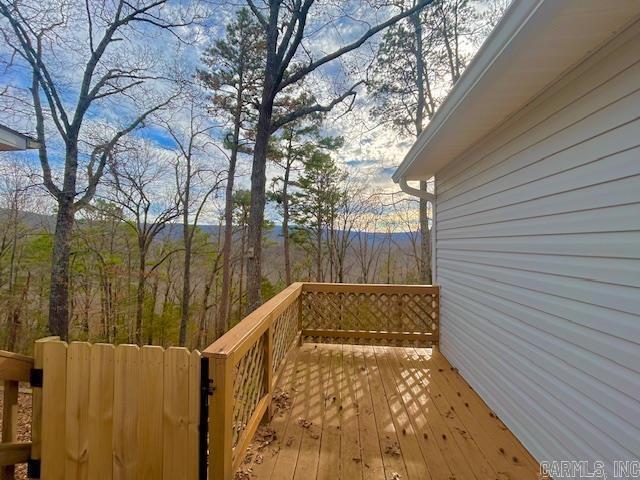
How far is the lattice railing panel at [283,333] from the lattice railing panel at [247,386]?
40cm

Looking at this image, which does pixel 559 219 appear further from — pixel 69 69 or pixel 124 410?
pixel 69 69

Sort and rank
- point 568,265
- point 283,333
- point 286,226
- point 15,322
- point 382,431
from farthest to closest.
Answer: point 286,226
point 15,322
point 283,333
point 382,431
point 568,265

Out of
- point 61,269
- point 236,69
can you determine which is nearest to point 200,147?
point 236,69

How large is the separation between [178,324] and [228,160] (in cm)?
825

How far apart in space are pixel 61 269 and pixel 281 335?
665 cm

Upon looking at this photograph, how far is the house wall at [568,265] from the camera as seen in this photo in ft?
4.57

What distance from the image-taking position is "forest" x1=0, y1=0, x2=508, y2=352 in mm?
5965

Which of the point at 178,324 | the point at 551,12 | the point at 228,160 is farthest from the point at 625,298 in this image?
the point at 178,324

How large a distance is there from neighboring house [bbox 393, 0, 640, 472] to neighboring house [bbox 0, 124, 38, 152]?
3.71 metres

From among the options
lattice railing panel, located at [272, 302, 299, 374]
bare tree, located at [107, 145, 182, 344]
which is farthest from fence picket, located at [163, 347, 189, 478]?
bare tree, located at [107, 145, 182, 344]

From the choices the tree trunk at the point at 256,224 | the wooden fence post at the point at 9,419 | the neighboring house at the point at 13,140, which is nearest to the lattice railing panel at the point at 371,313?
the tree trunk at the point at 256,224

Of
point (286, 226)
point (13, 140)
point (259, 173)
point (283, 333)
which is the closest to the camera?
point (13, 140)

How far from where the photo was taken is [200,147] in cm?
1097

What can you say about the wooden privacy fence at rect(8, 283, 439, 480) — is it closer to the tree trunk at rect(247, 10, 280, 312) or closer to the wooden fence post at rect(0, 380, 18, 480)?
the wooden fence post at rect(0, 380, 18, 480)
